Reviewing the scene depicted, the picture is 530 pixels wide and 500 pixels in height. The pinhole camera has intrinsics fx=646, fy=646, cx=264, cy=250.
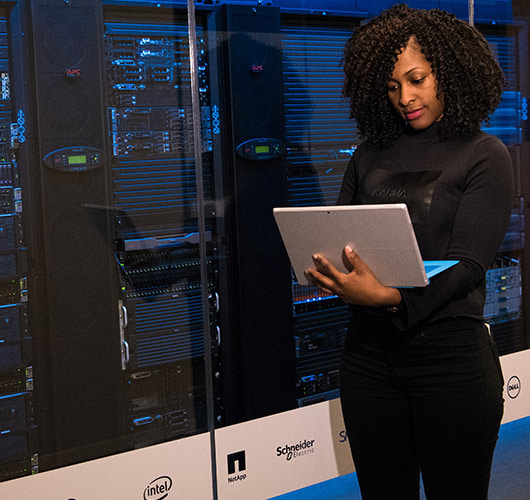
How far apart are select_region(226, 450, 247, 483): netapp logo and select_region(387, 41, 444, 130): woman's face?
146 centimetres

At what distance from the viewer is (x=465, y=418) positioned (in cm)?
140

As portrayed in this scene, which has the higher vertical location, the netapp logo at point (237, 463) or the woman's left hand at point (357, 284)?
the woman's left hand at point (357, 284)

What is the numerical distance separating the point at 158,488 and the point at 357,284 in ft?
4.34

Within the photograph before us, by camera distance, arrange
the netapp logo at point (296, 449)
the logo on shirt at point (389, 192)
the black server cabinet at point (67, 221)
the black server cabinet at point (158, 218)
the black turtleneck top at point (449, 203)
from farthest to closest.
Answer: the netapp logo at point (296, 449)
the black server cabinet at point (158, 218)
the black server cabinet at point (67, 221)
the logo on shirt at point (389, 192)
the black turtleneck top at point (449, 203)

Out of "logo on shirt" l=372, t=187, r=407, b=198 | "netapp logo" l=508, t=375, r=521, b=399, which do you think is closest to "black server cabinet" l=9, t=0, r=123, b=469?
"logo on shirt" l=372, t=187, r=407, b=198

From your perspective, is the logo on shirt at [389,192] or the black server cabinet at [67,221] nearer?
the logo on shirt at [389,192]

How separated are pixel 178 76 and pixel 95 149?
1.31 ft

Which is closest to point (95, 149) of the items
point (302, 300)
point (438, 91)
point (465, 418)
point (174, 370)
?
point (174, 370)

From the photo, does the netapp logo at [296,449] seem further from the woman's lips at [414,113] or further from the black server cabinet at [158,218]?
the woman's lips at [414,113]

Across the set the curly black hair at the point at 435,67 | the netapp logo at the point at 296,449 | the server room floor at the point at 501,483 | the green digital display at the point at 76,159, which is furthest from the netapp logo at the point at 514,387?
the green digital display at the point at 76,159

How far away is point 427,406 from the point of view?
1413 mm

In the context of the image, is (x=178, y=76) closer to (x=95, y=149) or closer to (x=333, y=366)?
(x=95, y=149)

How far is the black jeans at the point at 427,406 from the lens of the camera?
1406mm

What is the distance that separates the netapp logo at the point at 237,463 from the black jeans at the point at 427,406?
0.99m
